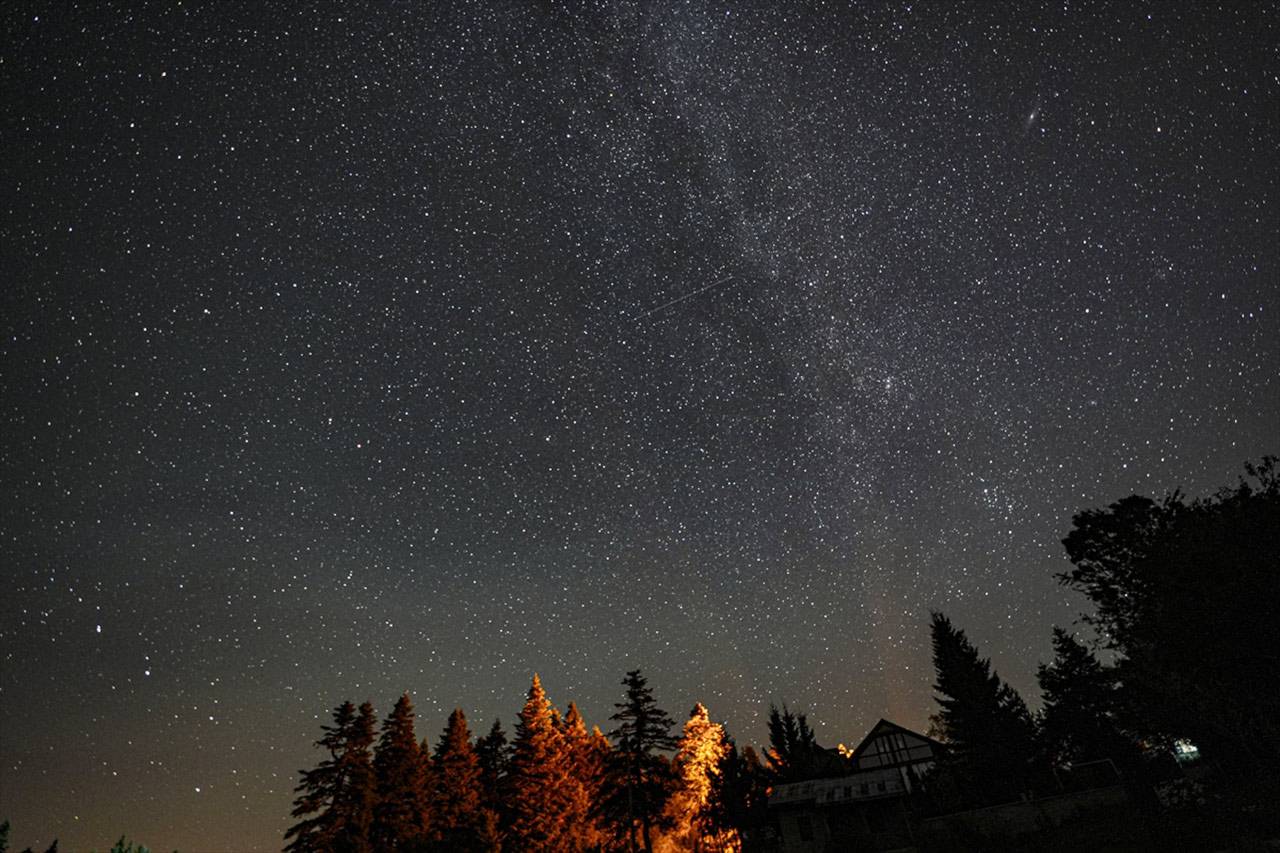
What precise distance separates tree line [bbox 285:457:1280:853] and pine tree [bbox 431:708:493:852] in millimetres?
129

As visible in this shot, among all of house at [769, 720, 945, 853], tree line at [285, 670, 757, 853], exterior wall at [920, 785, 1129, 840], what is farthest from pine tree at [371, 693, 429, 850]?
exterior wall at [920, 785, 1129, 840]

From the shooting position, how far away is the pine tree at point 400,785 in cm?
3784

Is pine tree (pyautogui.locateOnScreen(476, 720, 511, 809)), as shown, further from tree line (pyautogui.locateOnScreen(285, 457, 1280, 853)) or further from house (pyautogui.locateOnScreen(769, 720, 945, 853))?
house (pyautogui.locateOnScreen(769, 720, 945, 853))

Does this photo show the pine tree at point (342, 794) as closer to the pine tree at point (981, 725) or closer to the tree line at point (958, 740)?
the tree line at point (958, 740)

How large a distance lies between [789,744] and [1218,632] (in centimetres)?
5577

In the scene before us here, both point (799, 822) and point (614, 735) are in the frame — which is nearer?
point (799, 822)

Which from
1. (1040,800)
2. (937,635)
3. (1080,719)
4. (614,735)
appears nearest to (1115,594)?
(1040,800)

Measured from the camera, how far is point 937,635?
160 ft

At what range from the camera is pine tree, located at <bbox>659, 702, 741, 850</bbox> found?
130ft

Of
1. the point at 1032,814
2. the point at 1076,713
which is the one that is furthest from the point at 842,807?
the point at 1076,713

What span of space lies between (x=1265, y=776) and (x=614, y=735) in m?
31.8

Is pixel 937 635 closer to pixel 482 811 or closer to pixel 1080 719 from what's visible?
pixel 1080 719

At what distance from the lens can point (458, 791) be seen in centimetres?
4434

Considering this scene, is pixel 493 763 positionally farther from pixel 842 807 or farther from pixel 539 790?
pixel 842 807
